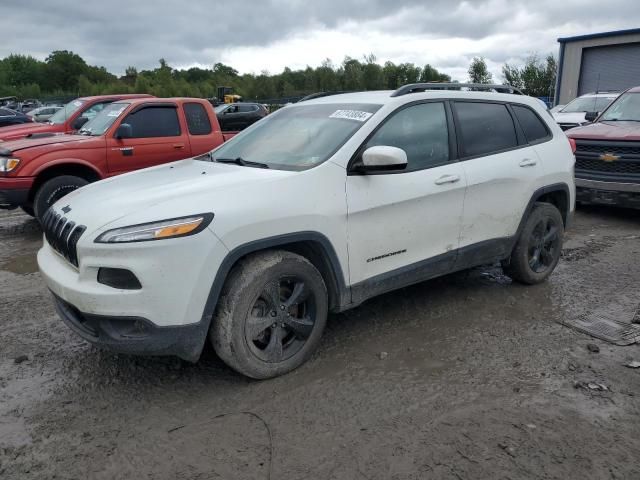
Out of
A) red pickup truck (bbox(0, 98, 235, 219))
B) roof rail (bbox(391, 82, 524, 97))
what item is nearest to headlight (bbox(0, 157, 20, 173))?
red pickup truck (bbox(0, 98, 235, 219))

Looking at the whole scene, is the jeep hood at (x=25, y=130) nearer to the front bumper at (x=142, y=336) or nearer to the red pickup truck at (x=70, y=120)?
the red pickup truck at (x=70, y=120)

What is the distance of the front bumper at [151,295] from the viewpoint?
2.74 m

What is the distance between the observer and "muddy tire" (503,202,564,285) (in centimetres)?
470

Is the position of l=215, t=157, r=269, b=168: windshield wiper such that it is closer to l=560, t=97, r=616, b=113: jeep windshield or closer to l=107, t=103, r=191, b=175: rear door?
l=107, t=103, r=191, b=175: rear door

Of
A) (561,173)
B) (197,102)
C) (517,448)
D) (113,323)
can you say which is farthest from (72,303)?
(197,102)

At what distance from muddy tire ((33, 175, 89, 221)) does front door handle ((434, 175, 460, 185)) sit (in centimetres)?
514

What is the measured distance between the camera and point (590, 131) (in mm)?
8156

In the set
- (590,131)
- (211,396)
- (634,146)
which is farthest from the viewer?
(590,131)

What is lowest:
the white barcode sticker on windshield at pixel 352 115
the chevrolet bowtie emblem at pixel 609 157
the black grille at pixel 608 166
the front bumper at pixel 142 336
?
the front bumper at pixel 142 336

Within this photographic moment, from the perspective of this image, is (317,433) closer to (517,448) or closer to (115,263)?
(517,448)

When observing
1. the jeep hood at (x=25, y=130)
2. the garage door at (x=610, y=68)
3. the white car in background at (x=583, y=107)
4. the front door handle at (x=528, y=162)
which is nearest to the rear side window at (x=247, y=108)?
the jeep hood at (x=25, y=130)

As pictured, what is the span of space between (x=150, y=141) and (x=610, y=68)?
77.6ft

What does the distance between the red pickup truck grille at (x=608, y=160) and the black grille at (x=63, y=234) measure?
717cm

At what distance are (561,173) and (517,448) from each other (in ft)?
9.97
